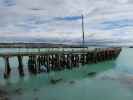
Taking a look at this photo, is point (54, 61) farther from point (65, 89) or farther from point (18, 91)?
point (18, 91)

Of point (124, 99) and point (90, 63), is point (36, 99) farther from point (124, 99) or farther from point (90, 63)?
point (90, 63)

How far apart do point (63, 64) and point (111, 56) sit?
24000mm

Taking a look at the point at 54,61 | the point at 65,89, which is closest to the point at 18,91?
the point at 65,89

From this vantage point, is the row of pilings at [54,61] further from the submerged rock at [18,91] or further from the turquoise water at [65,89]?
the submerged rock at [18,91]

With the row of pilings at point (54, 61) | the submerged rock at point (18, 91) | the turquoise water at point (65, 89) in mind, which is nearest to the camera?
the turquoise water at point (65, 89)

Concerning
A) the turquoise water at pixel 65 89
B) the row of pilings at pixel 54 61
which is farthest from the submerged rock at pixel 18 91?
the row of pilings at pixel 54 61

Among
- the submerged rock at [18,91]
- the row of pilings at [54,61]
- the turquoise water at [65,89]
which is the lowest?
the turquoise water at [65,89]

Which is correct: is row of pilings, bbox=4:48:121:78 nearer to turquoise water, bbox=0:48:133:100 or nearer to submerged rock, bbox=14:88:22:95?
turquoise water, bbox=0:48:133:100

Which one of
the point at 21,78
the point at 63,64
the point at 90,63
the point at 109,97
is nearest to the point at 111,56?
the point at 90,63

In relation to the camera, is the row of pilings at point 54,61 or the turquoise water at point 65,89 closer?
the turquoise water at point 65,89

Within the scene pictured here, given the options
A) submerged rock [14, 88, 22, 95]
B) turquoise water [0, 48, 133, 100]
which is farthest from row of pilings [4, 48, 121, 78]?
submerged rock [14, 88, 22, 95]

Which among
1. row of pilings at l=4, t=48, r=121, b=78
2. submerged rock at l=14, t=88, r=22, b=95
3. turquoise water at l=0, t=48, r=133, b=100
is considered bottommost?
turquoise water at l=0, t=48, r=133, b=100

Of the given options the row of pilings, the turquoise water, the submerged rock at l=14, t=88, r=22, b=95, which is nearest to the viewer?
the turquoise water

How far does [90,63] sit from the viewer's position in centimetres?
5050
